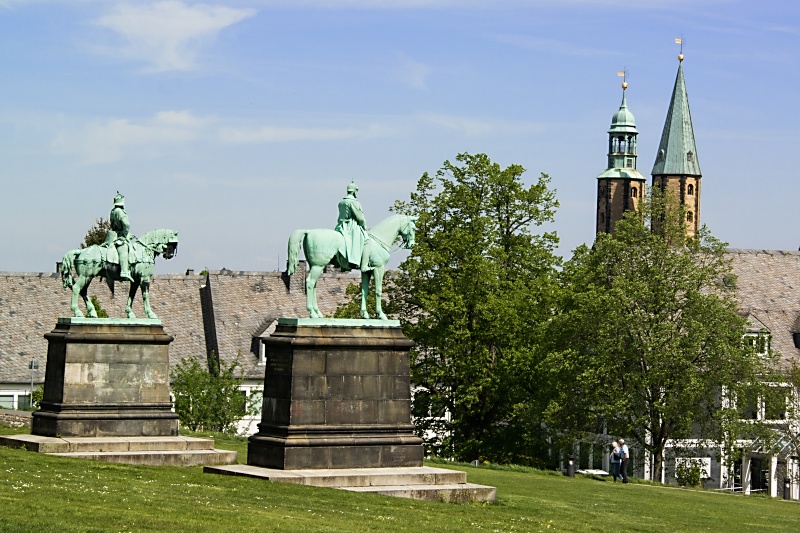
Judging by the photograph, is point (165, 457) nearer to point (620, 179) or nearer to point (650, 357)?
point (650, 357)

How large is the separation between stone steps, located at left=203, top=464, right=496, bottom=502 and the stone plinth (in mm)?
6643

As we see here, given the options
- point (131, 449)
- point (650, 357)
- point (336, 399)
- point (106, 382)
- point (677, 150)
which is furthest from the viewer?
point (677, 150)

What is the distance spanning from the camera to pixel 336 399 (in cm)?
2644

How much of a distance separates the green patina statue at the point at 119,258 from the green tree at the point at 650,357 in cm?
2013

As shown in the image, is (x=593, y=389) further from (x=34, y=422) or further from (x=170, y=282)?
(x=170, y=282)

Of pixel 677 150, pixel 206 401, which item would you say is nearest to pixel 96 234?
pixel 206 401

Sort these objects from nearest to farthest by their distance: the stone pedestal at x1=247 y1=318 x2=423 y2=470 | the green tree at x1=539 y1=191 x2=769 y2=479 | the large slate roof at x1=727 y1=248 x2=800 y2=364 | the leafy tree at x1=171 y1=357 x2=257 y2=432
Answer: the stone pedestal at x1=247 y1=318 x2=423 y2=470
the green tree at x1=539 y1=191 x2=769 y2=479
the leafy tree at x1=171 y1=357 x2=257 y2=432
the large slate roof at x1=727 y1=248 x2=800 y2=364

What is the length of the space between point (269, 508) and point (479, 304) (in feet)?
104

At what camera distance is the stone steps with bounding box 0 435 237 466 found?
3011cm

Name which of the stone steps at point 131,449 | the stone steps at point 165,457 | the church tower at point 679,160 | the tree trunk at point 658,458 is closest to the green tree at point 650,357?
the tree trunk at point 658,458

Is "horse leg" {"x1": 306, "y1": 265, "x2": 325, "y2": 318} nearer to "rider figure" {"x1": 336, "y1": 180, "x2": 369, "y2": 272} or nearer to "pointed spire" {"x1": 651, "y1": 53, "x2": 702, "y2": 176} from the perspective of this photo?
"rider figure" {"x1": 336, "y1": 180, "x2": 369, "y2": 272}

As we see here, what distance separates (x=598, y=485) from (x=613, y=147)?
469 feet

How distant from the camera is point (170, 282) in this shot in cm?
7819

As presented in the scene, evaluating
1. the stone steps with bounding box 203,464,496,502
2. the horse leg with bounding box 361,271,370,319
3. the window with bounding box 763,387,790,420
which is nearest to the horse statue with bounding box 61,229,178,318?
the horse leg with bounding box 361,271,370,319
